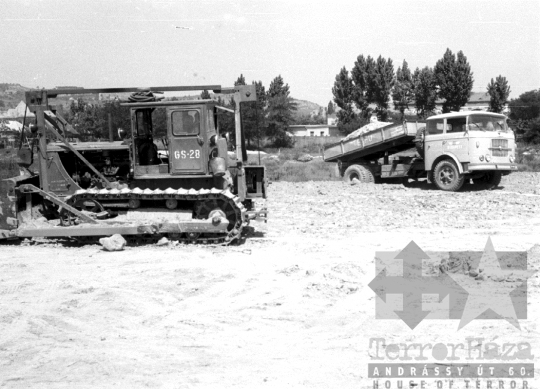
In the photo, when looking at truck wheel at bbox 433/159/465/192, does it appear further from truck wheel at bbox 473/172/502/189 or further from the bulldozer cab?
the bulldozer cab

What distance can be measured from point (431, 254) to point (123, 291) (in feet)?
15.1

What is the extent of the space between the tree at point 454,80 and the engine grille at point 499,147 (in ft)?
136

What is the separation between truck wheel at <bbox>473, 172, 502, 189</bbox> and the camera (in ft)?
59.5

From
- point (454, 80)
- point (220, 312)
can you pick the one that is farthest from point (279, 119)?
point (220, 312)

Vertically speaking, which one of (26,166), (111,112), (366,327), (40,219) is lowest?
(366,327)

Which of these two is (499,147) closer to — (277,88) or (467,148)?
(467,148)

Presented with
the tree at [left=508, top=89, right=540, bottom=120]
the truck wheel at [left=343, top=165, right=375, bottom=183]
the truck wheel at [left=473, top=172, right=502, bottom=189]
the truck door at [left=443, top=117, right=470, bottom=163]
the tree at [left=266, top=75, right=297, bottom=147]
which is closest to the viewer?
the truck door at [left=443, top=117, right=470, bottom=163]

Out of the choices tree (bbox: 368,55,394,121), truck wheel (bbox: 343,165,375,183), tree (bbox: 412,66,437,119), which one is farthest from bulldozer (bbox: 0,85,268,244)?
tree (bbox: 368,55,394,121)

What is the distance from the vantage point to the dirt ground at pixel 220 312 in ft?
15.4

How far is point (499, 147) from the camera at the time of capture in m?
17.3

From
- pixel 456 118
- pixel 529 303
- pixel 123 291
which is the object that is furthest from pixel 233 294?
pixel 456 118

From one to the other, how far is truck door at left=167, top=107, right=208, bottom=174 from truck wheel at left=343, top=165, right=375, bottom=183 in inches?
438

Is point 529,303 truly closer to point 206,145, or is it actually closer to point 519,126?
point 206,145

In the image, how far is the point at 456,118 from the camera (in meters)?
17.6
